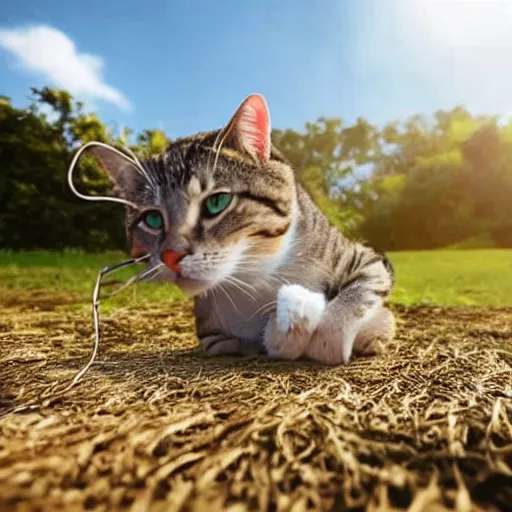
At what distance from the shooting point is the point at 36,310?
1.87 meters

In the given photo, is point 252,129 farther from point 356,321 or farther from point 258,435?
point 258,435

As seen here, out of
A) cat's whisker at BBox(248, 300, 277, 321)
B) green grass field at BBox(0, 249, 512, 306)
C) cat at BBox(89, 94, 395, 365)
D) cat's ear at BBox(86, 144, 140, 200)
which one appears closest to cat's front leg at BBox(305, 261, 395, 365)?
cat at BBox(89, 94, 395, 365)

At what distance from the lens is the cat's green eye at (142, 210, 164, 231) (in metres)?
0.96

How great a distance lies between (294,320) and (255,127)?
0.36m

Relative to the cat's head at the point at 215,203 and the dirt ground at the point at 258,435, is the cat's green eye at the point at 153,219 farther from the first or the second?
the dirt ground at the point at 258,435

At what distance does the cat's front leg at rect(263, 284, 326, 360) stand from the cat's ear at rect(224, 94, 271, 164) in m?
0.26

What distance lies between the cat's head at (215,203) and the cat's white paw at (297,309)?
0.31 feet

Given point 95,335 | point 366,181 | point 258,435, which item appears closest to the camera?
point 258,435

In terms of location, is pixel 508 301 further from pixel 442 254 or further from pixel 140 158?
pixel 140 158

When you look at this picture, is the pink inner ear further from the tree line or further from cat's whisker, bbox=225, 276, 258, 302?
the tree line

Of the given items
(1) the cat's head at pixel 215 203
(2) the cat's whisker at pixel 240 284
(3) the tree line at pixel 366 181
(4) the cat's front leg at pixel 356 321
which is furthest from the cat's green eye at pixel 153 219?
(3) the tree line at pixel 366 181

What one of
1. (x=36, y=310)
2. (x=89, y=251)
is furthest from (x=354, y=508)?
(x=89, y=251)

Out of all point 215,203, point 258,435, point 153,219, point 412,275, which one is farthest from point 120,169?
point 412,275

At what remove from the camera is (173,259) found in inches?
34.1
